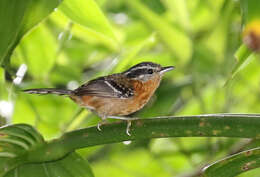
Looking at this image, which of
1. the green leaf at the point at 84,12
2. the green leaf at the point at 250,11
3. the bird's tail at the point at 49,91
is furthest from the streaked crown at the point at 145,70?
the green leaf at the point at 250,11

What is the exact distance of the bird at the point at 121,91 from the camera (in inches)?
75.9

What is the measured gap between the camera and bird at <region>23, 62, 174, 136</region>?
1.93 m

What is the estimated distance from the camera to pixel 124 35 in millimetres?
2279

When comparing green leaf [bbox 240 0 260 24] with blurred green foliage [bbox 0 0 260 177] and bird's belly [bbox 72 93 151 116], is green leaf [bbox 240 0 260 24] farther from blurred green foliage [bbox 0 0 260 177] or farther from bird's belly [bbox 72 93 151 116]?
bird's belly [bbox 72 93 151 116]

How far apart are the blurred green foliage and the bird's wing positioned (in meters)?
0.07

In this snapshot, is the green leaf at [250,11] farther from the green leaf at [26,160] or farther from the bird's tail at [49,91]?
the bird's tail at [49,91]

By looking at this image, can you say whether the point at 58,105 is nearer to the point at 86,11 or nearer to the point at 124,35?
the point at 124,35

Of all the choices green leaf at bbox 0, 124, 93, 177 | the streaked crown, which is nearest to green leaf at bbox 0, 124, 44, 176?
green leaf at bbox 0, 124, 93, 177

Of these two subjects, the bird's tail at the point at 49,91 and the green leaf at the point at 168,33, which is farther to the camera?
the green leaf at the point at 168,33

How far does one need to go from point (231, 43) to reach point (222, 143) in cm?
49

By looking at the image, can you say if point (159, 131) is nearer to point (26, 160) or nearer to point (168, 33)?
point (26, 160)

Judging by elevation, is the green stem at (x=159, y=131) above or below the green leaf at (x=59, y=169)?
above

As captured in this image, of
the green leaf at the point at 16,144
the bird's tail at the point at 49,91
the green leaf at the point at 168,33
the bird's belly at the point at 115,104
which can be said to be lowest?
the bird's belly at the point at 115,104

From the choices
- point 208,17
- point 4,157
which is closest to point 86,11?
point 4,157
